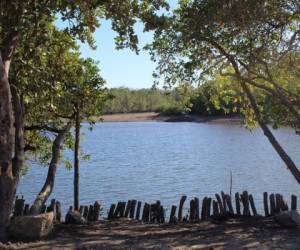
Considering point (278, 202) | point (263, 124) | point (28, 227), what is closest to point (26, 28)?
point (28, 227)

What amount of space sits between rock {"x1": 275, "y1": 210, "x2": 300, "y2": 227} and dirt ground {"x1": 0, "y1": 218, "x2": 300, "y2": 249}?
0.58ft

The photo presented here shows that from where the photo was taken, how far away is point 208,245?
1075cm

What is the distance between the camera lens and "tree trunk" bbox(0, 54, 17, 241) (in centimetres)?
963

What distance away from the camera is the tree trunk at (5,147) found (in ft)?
31.6

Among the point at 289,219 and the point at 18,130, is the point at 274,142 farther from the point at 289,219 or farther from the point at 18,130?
the point at 18,130

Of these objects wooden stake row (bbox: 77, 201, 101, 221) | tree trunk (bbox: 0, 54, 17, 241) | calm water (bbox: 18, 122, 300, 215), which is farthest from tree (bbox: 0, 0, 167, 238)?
calm water (bbox: 18, 122, 300, 215)

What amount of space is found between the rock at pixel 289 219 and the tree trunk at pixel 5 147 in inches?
242

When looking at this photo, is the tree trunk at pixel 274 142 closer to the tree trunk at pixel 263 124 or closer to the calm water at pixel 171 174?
the tree trunk at pixel 263 124

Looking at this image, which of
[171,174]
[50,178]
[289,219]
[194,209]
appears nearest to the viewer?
[289,219]

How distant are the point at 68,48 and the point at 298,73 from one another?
18.2ft

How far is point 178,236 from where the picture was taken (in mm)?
11891

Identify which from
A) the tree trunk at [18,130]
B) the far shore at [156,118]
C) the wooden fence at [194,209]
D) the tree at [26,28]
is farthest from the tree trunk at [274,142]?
the far shore at [156,118]

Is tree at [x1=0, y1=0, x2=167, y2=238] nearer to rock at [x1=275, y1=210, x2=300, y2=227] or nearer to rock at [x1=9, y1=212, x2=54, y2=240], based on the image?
rock at [x1=9, y1=212, x2=54, y2=240]

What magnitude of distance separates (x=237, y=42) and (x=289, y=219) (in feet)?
13.8
